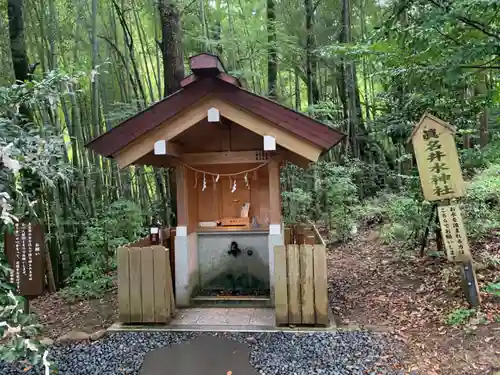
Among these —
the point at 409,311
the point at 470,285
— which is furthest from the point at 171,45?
the point at 470,285

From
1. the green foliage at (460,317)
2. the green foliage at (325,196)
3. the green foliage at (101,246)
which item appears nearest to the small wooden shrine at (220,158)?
the green foliage at (101,246)

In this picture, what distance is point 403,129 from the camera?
5.50 m

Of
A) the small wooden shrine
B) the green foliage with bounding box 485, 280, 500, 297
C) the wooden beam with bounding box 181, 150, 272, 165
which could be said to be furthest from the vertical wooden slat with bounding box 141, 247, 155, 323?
the green foliage with bounding box 485, 280, 500, 297

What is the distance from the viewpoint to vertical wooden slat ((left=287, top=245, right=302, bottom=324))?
4.04 metres

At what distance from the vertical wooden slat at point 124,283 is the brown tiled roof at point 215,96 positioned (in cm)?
120

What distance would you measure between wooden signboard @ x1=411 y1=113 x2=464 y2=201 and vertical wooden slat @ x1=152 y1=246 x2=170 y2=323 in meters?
3.08

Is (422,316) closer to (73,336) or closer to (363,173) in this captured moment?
(73,336)

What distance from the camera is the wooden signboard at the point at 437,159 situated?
13.2 feet

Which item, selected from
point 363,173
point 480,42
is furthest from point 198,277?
point 363,173

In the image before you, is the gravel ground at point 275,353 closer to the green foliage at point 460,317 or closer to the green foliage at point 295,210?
the green foliage at point 460,317

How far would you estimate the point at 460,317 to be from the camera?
12.4 feet

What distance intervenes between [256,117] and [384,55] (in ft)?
7.11

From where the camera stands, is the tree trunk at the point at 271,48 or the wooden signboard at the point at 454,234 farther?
the tree trunk at the point at 271,48

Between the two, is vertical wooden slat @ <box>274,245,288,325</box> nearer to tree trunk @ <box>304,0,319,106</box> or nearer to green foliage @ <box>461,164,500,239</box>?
green foliage @ <box>461,164,500,239</box>
